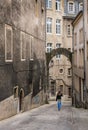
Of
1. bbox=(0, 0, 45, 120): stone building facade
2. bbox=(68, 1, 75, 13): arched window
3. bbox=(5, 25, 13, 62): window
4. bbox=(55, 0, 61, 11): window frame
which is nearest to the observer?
bbox=(0, 0, 45, 120): stone building facade

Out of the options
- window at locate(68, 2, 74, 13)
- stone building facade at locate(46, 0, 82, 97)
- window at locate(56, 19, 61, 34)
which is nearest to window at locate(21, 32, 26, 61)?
stone building facade at locate(46, 0, 82, 97)

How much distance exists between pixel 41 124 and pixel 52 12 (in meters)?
31.9

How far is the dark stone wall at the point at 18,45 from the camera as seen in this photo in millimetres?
16812

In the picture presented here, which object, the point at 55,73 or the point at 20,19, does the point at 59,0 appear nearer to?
the point at 55,73

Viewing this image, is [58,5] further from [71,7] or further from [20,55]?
[20,55]

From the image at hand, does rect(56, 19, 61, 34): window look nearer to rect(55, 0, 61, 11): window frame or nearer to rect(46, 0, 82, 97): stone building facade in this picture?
rect(46, 0, 82, 97): stone building facade

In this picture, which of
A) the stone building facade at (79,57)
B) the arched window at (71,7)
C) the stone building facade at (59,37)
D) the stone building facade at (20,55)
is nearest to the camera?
the stone building facade at (20,55)

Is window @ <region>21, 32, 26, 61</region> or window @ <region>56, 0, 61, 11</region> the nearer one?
window @ <region>21, 32, 26, 61</region>

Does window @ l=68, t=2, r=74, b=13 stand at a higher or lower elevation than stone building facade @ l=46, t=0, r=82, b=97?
higher

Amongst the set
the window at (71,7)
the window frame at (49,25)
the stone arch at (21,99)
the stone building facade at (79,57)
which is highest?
the window at (71,7)

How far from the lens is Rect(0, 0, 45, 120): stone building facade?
17.0 m

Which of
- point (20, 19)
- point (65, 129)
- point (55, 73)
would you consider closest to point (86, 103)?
point (20, 19)

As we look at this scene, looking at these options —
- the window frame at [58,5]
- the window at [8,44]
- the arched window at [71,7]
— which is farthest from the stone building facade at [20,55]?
the arched window at [71,7]

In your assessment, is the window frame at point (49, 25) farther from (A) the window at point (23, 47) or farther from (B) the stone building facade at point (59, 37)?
(A) the window at point (23, 47)
